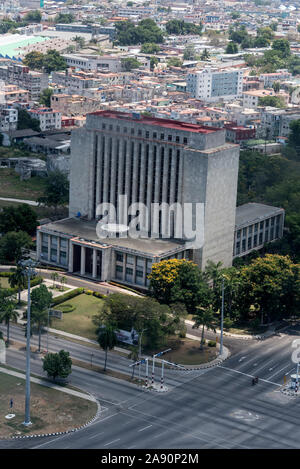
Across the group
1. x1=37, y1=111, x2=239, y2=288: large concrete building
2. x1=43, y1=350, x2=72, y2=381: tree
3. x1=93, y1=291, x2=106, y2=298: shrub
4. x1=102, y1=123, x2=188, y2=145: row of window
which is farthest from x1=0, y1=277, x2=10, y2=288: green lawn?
x1=43, y1=350, x2=72, y2=381: tree

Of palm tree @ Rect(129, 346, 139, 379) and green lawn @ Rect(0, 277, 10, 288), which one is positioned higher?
palm tree @ Rect(129, 346, 139, 379)

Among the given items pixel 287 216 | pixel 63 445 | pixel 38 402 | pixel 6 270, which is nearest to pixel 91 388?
pixel 38 402

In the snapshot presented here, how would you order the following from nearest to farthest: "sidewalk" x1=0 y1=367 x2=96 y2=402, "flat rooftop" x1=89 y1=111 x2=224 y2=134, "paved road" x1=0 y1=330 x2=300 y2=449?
"paved road" x1=0 y1=330 x2=300 y2=449 → "sidewalk" x1=0 y1=367 x2=96 y2=402 → "flat rooftop" x1=89 y1=111 x2=224 y2=134

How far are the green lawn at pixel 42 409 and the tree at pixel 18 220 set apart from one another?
62225 millimetres

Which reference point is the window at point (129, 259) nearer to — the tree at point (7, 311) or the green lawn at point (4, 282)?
the green lawn at point (4, 282)

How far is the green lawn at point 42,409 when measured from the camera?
11594 cm

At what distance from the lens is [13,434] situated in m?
114

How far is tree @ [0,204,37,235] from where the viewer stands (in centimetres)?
18838

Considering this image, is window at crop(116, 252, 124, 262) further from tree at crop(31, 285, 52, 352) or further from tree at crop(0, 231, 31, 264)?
tree at crop(31, 285, 52, 352)

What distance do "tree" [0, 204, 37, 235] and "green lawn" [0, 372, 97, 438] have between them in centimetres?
6223

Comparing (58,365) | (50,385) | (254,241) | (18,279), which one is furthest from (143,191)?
(50,385)

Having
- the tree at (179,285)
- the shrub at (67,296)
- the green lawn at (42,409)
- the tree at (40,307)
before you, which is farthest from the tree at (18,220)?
the green lawn at (42,409)

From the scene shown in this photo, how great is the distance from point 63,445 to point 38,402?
12.7 metres

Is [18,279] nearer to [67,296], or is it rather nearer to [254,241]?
[67,296]
